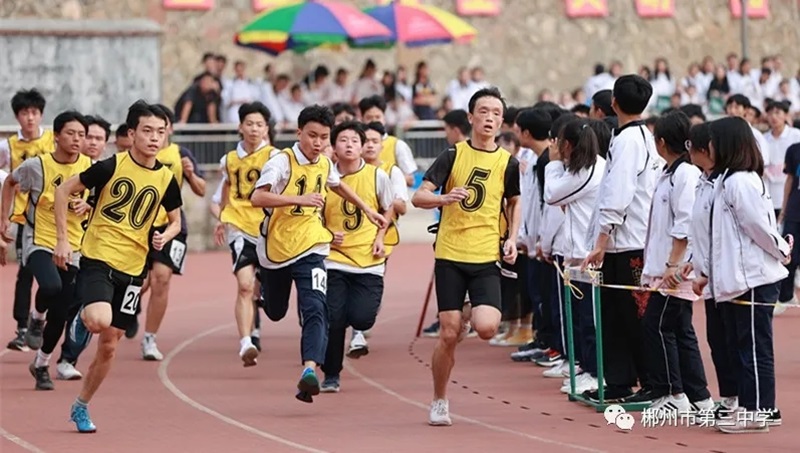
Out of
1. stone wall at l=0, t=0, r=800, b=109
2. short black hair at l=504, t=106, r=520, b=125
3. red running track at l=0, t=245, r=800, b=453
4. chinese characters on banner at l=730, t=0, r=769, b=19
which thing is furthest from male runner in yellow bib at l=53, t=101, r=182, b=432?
chinese characters on banner at l=730, t=0, r=769, b=19

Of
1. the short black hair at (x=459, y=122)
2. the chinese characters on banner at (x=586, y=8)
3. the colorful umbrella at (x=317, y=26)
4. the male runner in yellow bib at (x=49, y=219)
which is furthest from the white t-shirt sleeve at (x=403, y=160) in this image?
the chinese characters on banner at (x=586, y=8)

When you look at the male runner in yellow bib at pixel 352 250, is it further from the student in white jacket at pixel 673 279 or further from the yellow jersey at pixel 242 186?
the student in white jacket at pixel 673 279

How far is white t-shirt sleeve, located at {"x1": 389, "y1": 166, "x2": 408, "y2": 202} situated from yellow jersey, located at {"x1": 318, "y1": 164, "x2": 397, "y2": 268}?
244mm

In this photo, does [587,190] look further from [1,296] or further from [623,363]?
[1,296]

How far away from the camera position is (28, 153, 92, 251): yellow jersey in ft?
43.4

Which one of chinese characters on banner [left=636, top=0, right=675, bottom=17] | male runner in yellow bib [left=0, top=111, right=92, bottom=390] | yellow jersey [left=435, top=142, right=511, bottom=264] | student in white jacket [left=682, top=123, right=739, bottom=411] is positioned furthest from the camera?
chinese characters on banner [left=636, top=0, right=675, bottom=17]

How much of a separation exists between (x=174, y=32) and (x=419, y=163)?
8161mm

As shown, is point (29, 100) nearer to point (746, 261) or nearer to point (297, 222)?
point (297, 222)

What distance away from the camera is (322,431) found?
10.8m

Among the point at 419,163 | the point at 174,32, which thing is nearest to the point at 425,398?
the point at 419,163

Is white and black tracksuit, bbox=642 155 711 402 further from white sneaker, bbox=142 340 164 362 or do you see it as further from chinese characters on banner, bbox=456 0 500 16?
chinese characters on banner, bbox=456 0 500 16

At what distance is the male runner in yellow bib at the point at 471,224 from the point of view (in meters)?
10.9

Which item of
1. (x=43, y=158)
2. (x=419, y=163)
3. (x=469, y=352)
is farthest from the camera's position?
(x=419, y=163)
